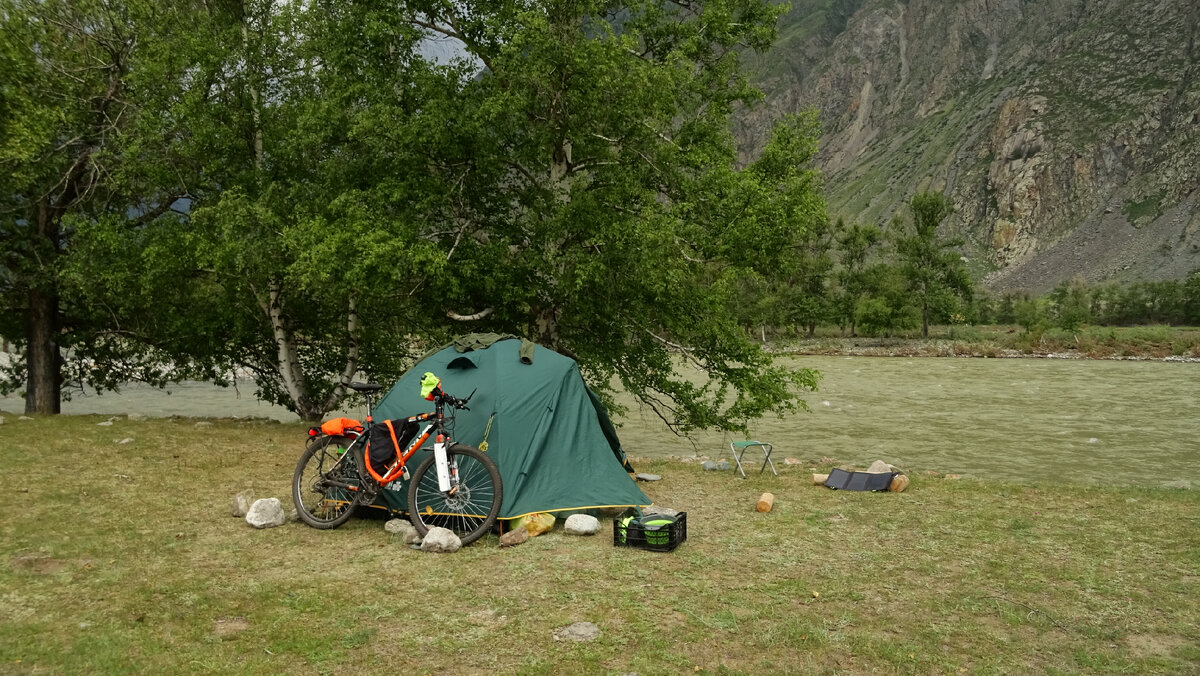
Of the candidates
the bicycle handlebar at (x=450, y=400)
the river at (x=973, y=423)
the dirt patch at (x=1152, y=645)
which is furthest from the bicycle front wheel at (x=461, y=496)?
the river at (x=973, y=423)

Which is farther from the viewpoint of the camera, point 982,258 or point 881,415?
point 982,258

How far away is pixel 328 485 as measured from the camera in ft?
28.5

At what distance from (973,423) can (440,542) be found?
21.8 meters

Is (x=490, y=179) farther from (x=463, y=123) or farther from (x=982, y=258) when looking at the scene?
(x=982, y=258)

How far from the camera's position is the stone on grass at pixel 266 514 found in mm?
8514

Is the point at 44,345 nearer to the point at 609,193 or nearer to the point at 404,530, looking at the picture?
the point at 609,193

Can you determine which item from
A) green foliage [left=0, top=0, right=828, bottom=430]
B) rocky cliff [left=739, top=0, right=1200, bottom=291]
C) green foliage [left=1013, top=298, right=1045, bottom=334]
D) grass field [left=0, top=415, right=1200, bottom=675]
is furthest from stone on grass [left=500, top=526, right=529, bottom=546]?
rocky cliff [left=739, top=0, right=1200, bottom=291]

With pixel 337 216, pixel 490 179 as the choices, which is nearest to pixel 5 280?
pixel 337 216

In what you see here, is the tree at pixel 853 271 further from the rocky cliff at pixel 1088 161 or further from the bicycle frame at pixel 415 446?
the bicycle frame at pixel 415 446

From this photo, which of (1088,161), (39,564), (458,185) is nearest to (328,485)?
(39,564)

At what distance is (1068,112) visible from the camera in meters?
162

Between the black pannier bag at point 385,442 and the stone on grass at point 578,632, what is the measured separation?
11.6ft

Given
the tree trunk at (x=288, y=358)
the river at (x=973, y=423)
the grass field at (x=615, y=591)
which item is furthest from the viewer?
the river at (x=973, y=423)

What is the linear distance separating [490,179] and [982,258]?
16436 centimetres
